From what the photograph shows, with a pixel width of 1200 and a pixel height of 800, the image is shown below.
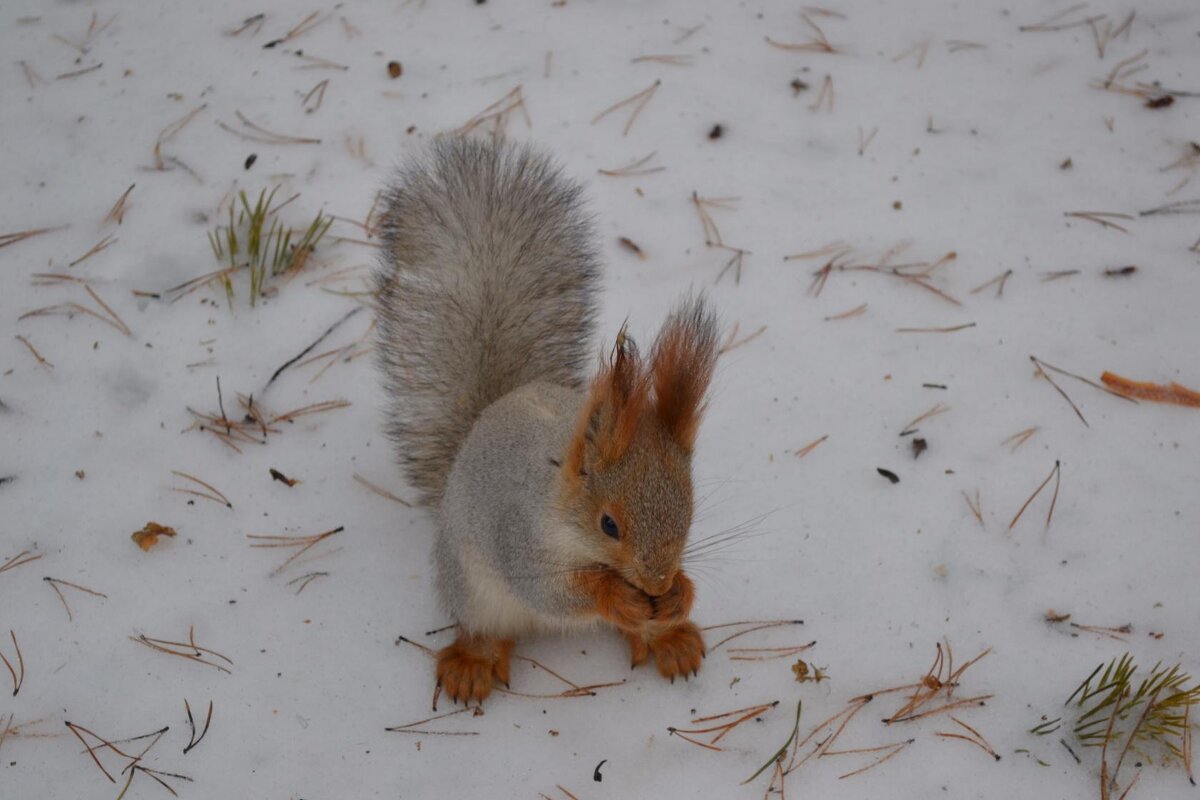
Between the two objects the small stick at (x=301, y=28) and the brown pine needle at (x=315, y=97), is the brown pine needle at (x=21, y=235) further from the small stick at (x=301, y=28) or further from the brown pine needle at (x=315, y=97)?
the small stick at (x=301, y=28)

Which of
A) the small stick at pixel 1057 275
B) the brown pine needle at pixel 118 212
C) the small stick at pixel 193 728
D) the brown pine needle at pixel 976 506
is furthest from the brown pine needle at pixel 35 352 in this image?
the small stick at pixel 1057 275

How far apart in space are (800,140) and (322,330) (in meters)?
1.40

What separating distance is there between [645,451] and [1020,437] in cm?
109

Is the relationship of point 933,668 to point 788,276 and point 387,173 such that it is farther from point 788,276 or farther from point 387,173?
point 387,173

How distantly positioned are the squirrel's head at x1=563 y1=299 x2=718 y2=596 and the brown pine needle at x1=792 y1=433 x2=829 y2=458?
0.67 meters

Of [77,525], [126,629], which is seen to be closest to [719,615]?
[126,629]

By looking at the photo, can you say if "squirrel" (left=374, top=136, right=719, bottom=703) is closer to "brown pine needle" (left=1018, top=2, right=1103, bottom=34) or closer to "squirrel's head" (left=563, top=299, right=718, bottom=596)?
"squirrel's head" (left=563, top=299, right=718, bottom=596)

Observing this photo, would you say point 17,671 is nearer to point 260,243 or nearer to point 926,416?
point 260,243

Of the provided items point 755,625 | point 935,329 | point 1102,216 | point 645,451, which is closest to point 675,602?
point 645,451

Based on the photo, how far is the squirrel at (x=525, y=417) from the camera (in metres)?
1.75

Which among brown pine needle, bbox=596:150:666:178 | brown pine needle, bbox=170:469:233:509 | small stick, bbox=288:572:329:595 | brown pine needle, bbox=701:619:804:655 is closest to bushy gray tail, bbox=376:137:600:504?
small stick, bbox=288:572:329:595

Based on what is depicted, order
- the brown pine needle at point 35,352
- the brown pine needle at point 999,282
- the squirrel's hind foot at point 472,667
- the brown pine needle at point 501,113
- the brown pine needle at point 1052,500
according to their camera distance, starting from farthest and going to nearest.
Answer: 1. the brown pine needle at point 501,113
2. the brown pine needle at point 999,282
3. the brown pine needle at point 35,352
4. the brown pine needle at point 1052,500
5. the squirrel's hind foot at point 472,667

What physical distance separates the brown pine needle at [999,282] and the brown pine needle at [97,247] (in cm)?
215

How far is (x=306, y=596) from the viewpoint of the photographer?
2191mm
